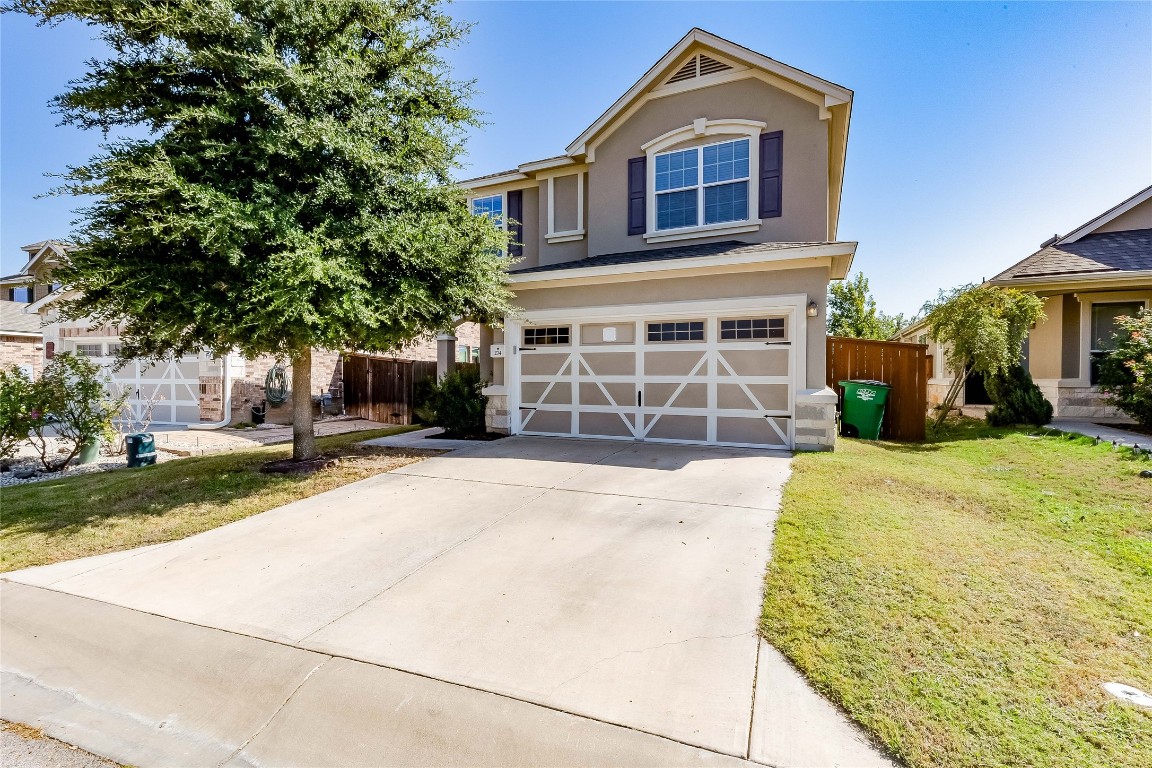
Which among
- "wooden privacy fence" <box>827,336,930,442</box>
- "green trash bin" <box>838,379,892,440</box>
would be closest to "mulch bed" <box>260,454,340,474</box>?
"green trash bin" <box>838,379,892,440</box>

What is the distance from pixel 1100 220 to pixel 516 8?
16.3 m

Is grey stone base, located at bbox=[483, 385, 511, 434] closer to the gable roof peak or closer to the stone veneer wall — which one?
the stone veneer wall

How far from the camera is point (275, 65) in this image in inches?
241

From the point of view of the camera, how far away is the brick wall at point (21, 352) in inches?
672

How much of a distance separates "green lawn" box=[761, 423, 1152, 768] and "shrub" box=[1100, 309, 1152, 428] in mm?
5031

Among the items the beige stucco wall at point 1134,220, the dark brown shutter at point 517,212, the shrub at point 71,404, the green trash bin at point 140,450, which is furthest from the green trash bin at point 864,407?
the shrub at point 71,404

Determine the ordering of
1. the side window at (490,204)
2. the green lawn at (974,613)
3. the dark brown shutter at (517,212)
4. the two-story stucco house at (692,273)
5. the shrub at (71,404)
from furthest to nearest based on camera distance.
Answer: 1. the side window at (490,204)
2. the dark brown shutter at (517,212)
3. the shrub at (71,404)
4. the two-story stucco house at (692,273)
5. the green lawn at (974,613)

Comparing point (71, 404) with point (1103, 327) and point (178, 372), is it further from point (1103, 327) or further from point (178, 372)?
point (1103, 327)

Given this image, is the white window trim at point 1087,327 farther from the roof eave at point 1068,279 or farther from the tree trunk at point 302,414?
the tree trunk at point 302,414

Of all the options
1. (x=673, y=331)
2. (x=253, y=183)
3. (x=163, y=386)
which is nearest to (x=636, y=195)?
(x=673, y=331)

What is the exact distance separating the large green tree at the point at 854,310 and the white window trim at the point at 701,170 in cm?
2146

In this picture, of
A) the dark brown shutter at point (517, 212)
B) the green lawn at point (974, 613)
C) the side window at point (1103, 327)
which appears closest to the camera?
the green lawn at point (974, 613)

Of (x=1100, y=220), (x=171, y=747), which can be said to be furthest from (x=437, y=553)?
(x=1100, y=220)

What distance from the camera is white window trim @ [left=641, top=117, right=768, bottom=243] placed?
995 centimetres
